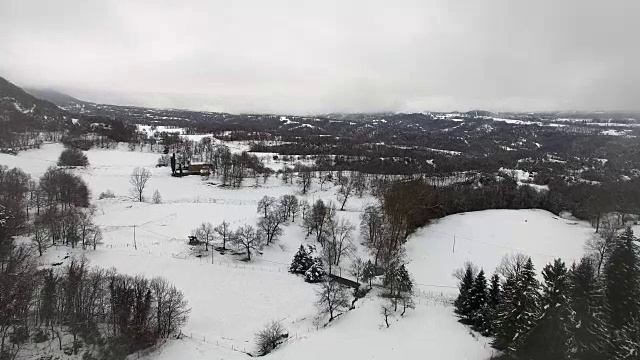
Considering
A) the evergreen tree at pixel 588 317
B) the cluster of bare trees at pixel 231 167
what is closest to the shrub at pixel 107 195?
the cluster of bare trees at pixel 231 167

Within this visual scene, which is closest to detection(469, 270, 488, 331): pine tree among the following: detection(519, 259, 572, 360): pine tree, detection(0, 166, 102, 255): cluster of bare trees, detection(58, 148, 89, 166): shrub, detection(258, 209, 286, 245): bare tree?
detection(519, 259, 572, 360): pine tree

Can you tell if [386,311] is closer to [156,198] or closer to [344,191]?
[344,191]

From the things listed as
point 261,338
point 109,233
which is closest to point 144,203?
point 109,233

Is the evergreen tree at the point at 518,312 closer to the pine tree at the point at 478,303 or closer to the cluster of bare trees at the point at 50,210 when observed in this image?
the pine tree at the point at 478,303

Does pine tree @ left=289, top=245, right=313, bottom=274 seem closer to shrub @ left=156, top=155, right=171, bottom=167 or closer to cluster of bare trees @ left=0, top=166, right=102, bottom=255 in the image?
cluster of bare trees @ left=0, top=166, right=102, bottom=255

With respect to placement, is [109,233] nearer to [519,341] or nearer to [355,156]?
[519,341]
